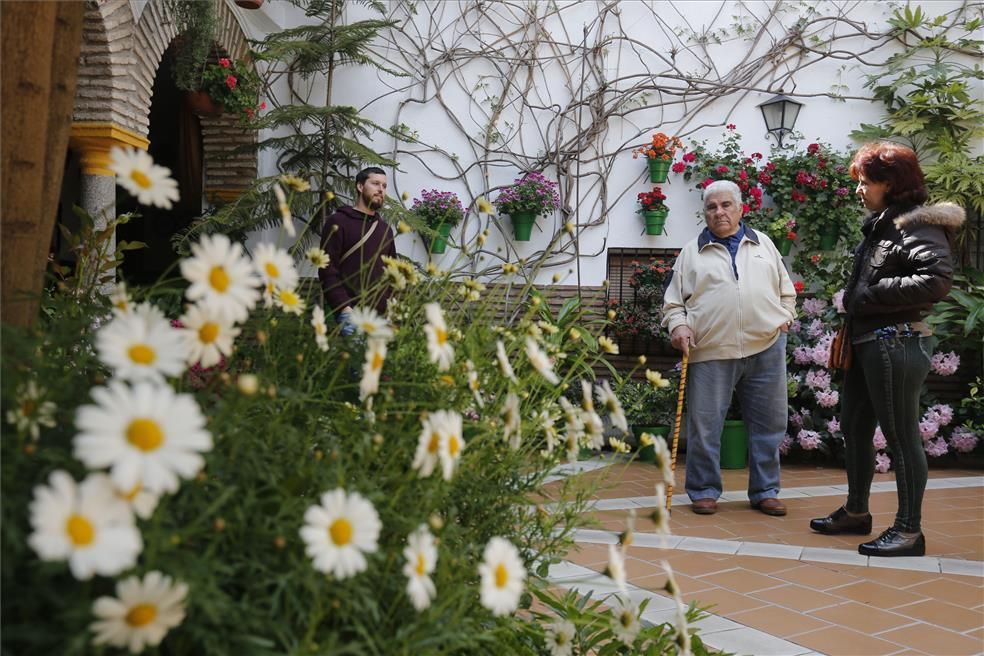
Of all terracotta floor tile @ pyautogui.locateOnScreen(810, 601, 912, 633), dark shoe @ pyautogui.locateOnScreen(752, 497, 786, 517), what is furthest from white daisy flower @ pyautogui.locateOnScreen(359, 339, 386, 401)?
dark shoe @ pyautogui.locateOnScreen(752, 497, 786, 517)

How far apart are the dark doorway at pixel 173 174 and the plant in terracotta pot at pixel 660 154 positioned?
3.91 m

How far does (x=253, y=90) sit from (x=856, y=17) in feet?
17.4

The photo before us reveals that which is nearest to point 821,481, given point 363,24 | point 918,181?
point 918,181

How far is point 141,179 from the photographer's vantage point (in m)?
1.04

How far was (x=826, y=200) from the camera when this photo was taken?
23.7ft

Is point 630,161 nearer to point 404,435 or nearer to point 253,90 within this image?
point 253,90

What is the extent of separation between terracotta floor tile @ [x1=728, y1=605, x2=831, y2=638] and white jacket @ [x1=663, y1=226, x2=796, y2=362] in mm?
1839

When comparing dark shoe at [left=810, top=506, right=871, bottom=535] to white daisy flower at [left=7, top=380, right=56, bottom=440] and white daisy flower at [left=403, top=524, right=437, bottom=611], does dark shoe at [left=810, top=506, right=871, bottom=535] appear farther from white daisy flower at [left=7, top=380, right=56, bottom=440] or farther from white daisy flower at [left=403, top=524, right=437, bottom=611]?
white daisy flower at [left=7, top=380, right=56, bottom=440]

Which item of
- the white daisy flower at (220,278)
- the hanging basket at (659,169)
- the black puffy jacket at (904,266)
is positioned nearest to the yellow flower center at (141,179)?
the white daisy flower at (220,278)

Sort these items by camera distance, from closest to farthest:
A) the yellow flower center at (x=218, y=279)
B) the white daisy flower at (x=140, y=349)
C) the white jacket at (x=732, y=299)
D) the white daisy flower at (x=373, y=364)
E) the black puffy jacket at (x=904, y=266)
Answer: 1. the white daisy flower at (x=140, y=349)
2. the yellow flower center at (x=218, y=279)
3. the white daisy flower at (x=373, y=364)
4. the black puffy jacket at (x=904, y=266)
5. the white jacket at (x=732, y=299)

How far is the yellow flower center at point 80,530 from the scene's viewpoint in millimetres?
734

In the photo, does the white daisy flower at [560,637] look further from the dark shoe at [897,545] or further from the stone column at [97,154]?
the stone column at [97,154]

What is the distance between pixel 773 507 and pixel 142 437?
441cm

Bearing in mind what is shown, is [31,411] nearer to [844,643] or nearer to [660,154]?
[844,643]
